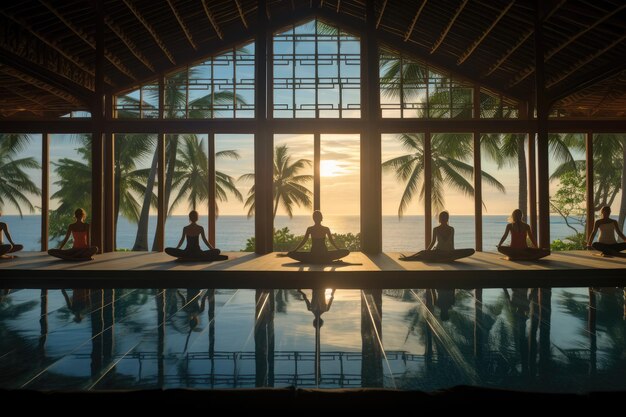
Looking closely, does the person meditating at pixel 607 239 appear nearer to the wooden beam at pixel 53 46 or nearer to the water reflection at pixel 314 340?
the water reflection at pixel 314 340

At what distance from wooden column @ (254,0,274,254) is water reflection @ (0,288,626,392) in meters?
4.27

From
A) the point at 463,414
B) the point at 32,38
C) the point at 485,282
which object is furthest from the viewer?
the point at 32,38

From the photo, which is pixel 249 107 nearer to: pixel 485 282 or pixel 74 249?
pixel 74 249

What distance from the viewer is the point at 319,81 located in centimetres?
1086

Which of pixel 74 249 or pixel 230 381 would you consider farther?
pixel 74 249

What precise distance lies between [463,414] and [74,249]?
25.2ft

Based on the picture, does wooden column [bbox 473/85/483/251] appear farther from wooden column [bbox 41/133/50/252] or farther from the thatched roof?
wooden column [bbox 41/133/50/252]

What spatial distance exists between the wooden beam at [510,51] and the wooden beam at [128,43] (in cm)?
759

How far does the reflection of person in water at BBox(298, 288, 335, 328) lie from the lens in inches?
181

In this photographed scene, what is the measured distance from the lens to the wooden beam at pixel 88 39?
321 inches

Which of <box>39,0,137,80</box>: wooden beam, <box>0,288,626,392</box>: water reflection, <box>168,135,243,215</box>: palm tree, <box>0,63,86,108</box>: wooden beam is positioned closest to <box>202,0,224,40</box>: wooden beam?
<box>39,0,137,80</box>: wooden beam

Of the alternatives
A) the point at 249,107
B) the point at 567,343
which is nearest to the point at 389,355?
the point at 567,343

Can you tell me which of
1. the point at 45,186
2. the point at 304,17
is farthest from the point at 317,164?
the point at 45,186

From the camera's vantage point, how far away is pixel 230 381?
9.86 feet
